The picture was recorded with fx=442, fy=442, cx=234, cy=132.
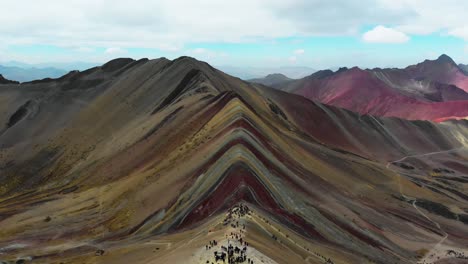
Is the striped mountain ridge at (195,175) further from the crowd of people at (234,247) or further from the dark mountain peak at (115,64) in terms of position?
the dark mountain peak at (115,64)

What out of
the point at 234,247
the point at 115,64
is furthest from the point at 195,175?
the point at 115,64

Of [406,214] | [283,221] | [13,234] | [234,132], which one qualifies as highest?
[234,132]

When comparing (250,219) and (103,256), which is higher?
(250,219)

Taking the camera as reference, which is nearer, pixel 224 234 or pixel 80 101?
pixel 224 234

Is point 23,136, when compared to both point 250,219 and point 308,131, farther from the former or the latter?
point 250,219

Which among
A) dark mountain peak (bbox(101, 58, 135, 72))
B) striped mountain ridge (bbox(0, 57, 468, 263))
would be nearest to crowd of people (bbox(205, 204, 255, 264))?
striped mountain ridge (bbox(0, 57, 468, 263))

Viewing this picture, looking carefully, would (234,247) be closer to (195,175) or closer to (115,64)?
(195,175)

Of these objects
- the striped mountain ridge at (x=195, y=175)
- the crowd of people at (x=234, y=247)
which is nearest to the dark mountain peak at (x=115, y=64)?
the striped mountain ridge at (x=195, y=175)

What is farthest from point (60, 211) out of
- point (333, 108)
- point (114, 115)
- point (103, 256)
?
point (333, 108)

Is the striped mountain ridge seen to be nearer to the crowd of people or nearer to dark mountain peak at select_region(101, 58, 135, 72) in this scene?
the crowd of people
